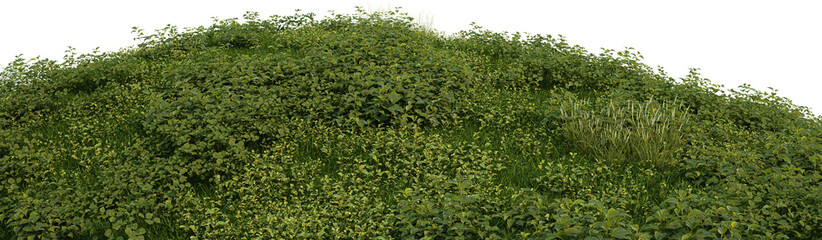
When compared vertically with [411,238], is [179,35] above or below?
above

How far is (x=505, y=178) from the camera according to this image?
7.39 m

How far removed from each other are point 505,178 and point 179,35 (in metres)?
10.1

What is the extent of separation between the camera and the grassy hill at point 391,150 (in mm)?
6086

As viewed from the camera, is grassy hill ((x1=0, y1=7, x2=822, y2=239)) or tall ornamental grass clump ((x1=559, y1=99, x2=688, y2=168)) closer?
grassy hill ((x1=0, y1=7, x2=822, y2=239))

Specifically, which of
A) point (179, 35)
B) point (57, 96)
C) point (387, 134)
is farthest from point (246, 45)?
point (387, 134)

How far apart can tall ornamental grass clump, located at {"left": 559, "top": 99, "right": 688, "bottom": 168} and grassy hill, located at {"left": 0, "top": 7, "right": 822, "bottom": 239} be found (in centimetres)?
4

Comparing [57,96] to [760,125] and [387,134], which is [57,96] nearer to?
[387,134]

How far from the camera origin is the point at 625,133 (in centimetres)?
816

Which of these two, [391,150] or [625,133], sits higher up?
[625,133]

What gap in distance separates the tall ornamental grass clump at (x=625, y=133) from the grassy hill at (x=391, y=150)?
0.12 feet

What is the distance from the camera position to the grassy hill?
6.09 metres

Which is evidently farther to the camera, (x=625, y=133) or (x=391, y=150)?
(x=625, y=133)

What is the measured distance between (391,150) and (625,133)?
3.23 m

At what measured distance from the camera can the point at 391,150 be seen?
25.6 feet
